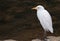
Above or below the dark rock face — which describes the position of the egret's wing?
below

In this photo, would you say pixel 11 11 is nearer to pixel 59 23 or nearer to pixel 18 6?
pixel 18 6

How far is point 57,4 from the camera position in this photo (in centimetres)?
1106

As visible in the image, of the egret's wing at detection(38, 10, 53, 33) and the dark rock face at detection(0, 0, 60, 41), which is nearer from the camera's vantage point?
Answer: the egret's wing at detection(38, 10, 53, 33)

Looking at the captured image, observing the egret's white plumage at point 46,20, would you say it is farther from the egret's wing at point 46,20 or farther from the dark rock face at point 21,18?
the dark rock face at point 21,18

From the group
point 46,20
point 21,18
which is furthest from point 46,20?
point 21,18

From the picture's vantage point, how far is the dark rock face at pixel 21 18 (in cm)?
868

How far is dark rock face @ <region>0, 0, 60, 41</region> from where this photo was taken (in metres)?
8.68

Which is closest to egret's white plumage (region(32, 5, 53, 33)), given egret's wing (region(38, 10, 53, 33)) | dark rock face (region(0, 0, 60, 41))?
egret's wing (region(38, 10, 53, 33))

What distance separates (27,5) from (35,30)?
248cm

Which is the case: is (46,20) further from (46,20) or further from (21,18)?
(21,18)

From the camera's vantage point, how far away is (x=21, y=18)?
9.83 metres

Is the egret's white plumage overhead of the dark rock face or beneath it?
beneath

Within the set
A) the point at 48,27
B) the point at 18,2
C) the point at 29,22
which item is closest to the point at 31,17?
the point at 29,22

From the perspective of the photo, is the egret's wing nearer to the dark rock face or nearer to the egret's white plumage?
the egret's white plumage
